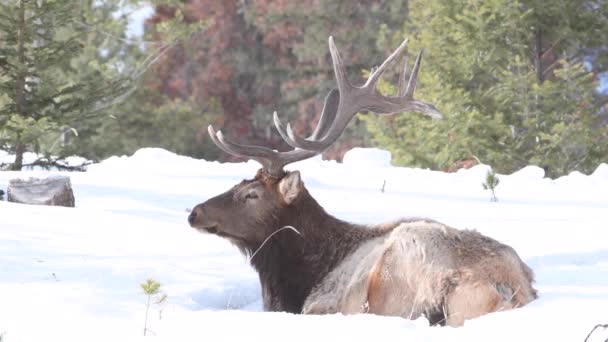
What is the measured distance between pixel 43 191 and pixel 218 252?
2.16 meters

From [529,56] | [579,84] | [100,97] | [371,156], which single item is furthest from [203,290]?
[529,56]

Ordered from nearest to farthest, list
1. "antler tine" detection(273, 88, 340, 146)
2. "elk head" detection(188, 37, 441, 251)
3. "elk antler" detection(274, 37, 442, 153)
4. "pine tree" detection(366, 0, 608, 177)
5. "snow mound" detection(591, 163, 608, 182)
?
"elk head" detection(188, 37, 441, 251) < "elk antler" detection(274, 37, 442, 153) < "antler tine" detection(273, 88, 340, 146) < "snow mound" detection(591, 163, 608, 182) < "pine tree" detection(366, 0, 608, 177)

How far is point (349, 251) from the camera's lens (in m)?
6.37

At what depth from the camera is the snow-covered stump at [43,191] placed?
8.84m

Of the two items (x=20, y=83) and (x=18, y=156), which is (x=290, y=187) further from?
(x=18, y=156)

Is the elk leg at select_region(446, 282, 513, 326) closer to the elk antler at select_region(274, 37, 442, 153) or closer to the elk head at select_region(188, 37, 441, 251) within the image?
the elk head at select_region(188, 37, 441, 251)

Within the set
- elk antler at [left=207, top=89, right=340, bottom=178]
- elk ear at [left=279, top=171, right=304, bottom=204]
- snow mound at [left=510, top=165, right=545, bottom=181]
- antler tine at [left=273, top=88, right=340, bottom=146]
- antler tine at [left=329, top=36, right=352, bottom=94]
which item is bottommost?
snow mound at [left=510, top=165, right=545, bottom=181]

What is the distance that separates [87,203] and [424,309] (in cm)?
456

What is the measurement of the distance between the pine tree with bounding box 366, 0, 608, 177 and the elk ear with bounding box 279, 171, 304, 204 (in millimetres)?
9786

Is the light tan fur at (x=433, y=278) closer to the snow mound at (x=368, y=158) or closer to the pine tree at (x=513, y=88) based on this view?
the snow mound at (x=368, y=158)

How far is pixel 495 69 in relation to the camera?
56.0 feet

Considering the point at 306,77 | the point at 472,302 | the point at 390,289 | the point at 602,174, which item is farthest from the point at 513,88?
the point at 306,77

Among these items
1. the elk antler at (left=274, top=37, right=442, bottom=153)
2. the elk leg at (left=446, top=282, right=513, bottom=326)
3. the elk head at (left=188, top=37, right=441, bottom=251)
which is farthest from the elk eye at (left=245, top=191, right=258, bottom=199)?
the elk leg at (left=446, top=282, right=513, bottom=326)

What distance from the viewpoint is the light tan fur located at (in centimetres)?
530
